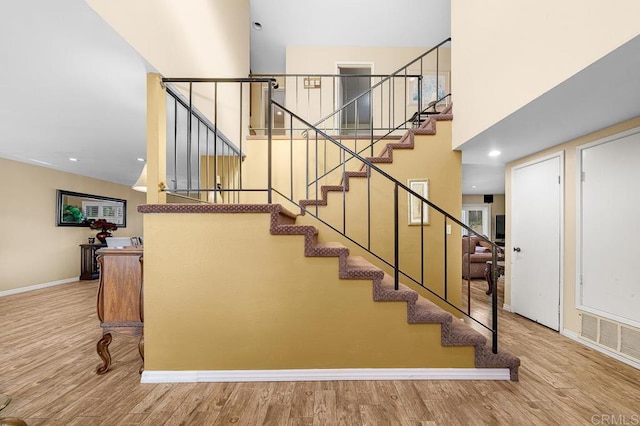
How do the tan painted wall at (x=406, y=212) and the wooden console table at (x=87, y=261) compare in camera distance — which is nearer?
the tan painted wall at (x=406, y=212)

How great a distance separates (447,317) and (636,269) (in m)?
1.90

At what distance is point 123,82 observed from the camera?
2291mm

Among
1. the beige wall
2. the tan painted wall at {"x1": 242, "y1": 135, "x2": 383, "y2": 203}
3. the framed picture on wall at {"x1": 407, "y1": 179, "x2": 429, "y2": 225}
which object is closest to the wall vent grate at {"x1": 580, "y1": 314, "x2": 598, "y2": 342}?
the framed picture on wall at {"x1": 407, "y1": 179, "x2": 429, "y2": 225}

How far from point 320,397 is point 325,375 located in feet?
0.69

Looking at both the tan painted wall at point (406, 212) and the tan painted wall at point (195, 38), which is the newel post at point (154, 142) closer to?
the tan painted wall at point (195, 38)

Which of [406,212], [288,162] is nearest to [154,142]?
[288,162]

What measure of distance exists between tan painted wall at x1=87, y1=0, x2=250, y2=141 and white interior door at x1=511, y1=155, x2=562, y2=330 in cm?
416

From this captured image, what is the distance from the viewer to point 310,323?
2.15m

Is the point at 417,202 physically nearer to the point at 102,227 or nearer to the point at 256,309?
→ the point at 256,309

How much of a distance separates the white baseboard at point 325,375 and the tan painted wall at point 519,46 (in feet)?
7.21

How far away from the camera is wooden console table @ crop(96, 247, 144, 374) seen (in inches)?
85.2

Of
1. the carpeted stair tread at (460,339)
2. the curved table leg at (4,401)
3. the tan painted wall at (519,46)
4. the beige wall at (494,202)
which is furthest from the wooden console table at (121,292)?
the beige wall at (494,202)

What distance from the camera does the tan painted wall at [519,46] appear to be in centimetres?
159

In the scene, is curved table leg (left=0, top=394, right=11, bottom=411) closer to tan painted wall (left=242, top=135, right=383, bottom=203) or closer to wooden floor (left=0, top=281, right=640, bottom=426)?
wooden floor (left=0, top=281, right=640, bottom=426)
